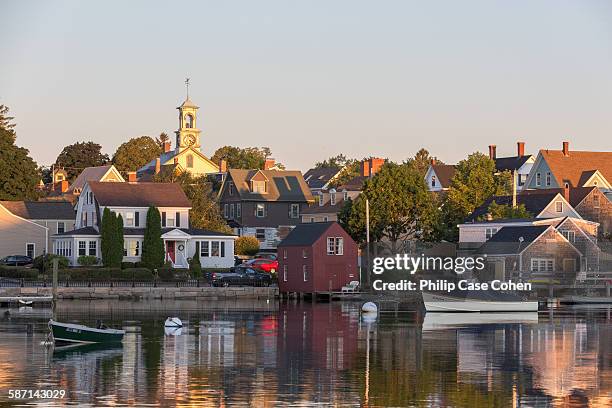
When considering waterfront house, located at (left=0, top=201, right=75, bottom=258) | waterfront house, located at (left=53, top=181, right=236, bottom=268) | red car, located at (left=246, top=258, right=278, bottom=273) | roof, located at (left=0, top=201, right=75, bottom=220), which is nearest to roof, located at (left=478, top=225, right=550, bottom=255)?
red car, located at (left=246, top=258, right=278, bottom=273)

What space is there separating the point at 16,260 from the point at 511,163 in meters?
64.0

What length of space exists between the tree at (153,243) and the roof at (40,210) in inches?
756

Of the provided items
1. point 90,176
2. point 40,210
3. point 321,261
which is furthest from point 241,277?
point 90,176

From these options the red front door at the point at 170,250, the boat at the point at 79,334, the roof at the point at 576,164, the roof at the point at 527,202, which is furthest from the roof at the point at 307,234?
the boat at the point at 79,334

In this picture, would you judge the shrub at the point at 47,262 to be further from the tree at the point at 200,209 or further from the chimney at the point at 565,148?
the chimney at the point at 565,148

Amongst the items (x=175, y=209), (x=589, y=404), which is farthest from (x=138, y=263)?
(x=589, y=404)

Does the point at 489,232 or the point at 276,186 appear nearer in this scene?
the point at 489,232

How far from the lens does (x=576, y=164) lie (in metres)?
140

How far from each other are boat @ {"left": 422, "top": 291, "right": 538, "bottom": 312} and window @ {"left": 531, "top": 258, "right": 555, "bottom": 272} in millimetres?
15123

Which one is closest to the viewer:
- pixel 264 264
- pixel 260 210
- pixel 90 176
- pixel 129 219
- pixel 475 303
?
pixel 475 303

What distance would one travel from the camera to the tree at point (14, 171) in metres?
137

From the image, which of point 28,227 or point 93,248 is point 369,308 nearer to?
point 93,248

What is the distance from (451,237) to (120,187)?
3107 cm

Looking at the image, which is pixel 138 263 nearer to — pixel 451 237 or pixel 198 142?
pixel 451 237
